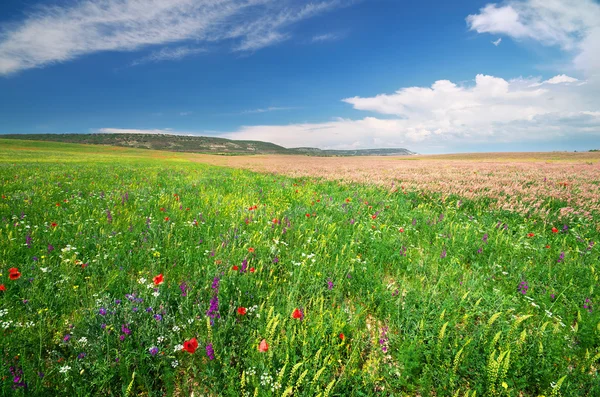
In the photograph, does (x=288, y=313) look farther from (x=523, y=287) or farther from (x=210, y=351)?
(x=523, y=287)

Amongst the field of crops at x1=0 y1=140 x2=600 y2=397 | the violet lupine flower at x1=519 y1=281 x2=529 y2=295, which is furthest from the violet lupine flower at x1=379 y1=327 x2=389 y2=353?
the violet lupine flower at x1=519 y1=281 x2=529 y2=295

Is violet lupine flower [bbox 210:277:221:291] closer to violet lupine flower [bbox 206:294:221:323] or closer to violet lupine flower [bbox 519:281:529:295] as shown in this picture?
violet lupine flower [bbox 206:294:221:323]

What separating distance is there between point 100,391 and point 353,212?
20.2ft

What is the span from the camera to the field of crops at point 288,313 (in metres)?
2.15

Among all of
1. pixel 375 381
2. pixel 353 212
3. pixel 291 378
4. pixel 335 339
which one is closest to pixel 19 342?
pixel 291 378

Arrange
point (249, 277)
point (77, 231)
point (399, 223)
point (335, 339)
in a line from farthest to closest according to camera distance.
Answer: point (399, 223)
point (77, 231)
point (249, 277)
point (335, 339)

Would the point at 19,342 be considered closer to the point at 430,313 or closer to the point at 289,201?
the point at 430,313

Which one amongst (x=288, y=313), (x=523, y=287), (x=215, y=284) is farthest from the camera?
(x=523, y=287)

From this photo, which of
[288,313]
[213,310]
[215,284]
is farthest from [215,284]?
[288,313]

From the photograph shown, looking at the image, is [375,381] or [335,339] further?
[335,339]

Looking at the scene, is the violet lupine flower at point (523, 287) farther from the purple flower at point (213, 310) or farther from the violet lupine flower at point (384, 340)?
the purple flower at point (213, 310)

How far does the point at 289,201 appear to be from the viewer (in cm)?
880

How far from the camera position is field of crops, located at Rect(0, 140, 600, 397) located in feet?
7.04

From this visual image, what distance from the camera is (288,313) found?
2752mm
